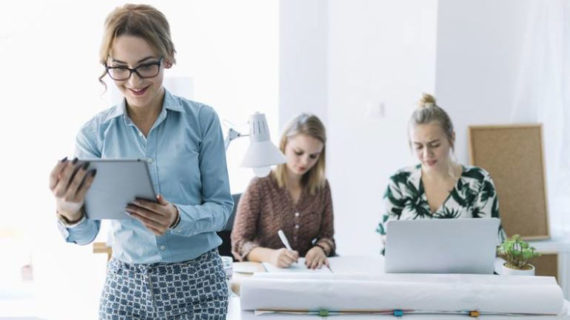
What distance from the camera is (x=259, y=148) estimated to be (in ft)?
5.71

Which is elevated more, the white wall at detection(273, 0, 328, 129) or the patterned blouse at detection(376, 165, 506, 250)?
the white wall at detection(273, 0, 328, 129)

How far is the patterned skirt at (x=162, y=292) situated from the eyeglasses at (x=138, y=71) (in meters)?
0.38

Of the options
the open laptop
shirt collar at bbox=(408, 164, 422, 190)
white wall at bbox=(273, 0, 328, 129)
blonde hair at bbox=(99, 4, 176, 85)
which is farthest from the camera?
white wall at bbox=(273, 0, 328, 129)

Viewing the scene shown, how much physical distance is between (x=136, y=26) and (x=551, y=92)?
7.38ft

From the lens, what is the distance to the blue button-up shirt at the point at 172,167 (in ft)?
4.17

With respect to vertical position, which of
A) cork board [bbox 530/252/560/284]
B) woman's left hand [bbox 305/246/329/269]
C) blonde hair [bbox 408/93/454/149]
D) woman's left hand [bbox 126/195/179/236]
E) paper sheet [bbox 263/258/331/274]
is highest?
blonde hair [bbox 408/93/454/149]

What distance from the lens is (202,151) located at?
132 cm

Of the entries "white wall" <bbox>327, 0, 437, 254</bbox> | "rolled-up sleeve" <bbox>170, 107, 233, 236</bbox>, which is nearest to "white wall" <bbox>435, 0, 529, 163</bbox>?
"white wall" <bbox>327, 0, 437, 254</bbox>

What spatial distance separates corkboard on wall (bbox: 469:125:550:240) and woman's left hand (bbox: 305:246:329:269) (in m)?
1.16

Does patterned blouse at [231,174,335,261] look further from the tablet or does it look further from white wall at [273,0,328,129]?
the tablet

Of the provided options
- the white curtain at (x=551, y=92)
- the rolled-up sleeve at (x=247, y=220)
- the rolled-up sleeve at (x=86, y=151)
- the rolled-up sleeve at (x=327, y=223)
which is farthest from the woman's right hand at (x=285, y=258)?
the white curtain at (x=551, y=92)

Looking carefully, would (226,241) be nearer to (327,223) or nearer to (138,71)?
(327,223)

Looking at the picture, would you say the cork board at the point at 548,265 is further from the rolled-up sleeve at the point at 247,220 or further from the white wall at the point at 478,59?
the rolled-up sleeve at the point at 247,220

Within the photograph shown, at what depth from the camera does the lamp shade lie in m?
1.73
